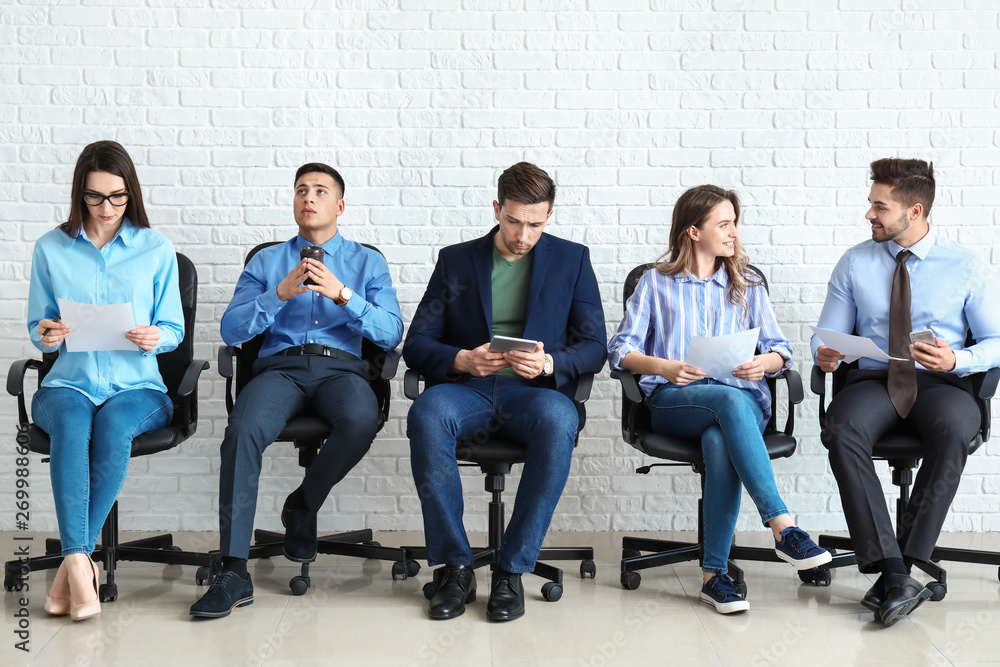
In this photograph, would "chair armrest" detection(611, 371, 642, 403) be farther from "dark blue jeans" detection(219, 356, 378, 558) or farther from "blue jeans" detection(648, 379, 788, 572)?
"dark blue jeans" detection(219, 356, 378, 558)

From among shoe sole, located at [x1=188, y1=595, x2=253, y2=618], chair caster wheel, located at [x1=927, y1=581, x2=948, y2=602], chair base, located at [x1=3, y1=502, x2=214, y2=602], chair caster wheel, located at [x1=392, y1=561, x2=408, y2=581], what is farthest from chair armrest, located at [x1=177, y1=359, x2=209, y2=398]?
chair caster wheel, located at [x1=927, y1=581, x2=948, y2=602]

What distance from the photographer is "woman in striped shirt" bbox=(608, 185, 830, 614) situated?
249cm

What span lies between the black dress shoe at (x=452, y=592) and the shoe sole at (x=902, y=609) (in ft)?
3.82

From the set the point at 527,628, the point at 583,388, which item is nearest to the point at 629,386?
the point at 583,388

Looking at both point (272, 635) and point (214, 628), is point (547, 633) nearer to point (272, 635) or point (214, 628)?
point (272, 635)

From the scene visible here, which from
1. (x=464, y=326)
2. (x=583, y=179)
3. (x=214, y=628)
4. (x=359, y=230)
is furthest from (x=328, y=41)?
(x=214, y=628)

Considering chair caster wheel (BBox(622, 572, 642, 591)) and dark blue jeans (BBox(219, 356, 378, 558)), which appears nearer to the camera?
dark blue jeans (BBox(219, 356, 378, 558))

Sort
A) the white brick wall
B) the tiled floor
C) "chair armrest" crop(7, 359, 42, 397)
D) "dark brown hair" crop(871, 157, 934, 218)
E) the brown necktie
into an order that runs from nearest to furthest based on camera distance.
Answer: the tiled floor < "chair armrest" crop(7, 359, 42, 397) < the brown necktie < "dark brown hair" crop(871, 157, 934, 218) < the white brick wall

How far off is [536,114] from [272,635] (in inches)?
84.5

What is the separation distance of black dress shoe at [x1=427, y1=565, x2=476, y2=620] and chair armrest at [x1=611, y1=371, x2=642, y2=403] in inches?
28.2

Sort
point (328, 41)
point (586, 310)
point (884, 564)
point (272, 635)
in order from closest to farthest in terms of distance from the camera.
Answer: point (272, 635)
point (884, 564)
point (586, 310)
point (328, 41)

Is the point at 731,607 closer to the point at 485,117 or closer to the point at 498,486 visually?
the point at 498,486

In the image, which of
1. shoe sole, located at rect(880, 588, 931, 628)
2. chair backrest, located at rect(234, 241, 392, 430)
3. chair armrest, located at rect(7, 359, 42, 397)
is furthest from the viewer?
chair backrest, located at rect(234, 241, 392, 430)

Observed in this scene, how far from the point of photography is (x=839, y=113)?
3.39m
